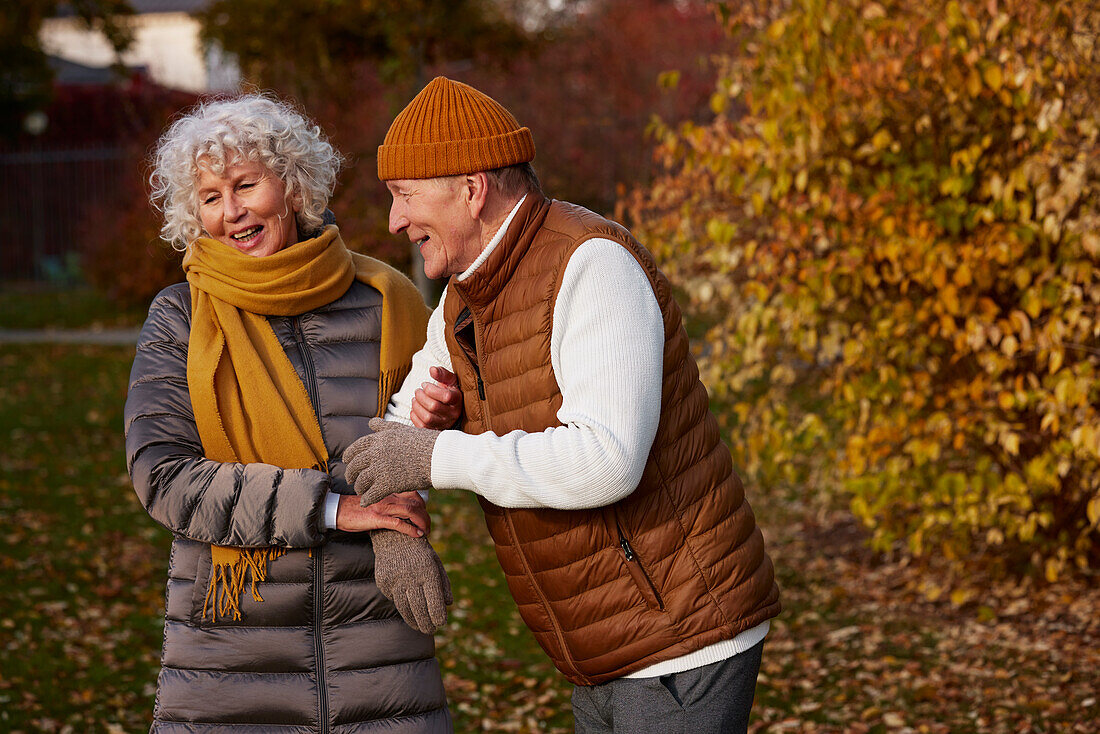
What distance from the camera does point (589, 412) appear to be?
1.98 metres

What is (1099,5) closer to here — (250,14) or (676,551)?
(676,551)

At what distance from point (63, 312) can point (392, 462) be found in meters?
16.8

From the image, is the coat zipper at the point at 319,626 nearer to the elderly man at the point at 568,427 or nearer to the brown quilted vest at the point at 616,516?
the elderly man at the point at 568,427

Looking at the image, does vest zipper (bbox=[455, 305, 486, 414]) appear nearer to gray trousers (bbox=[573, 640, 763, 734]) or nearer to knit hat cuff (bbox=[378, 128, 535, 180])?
knit hat cuff (bbox=[378, 128, 535, 180])

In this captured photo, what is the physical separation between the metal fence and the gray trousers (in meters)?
19.7

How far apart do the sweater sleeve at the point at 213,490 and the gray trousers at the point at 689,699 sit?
0.73 metres

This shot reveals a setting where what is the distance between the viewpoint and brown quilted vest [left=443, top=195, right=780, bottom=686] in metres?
2.12

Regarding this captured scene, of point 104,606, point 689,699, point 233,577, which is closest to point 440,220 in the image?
point 233,577

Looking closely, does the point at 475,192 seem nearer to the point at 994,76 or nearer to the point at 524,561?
the point at 524,561

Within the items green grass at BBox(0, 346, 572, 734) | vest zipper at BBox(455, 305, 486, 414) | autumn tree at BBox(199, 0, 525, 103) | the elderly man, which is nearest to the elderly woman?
vest zipper at BBox(455, 305, 486, 414)

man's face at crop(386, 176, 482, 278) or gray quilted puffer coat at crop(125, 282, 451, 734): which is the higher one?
man's face at crop(386, 176, 482, 278)

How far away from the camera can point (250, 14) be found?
47.5ft

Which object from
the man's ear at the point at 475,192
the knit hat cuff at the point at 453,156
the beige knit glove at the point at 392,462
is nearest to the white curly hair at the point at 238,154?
the knit hat cuff at the point at 453,156

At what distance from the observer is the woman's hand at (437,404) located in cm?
236
